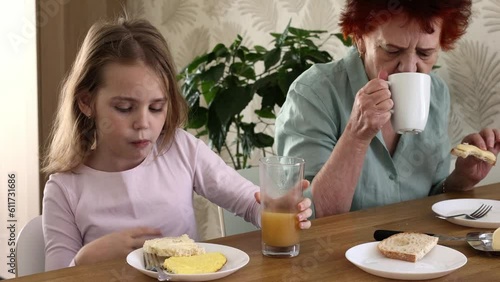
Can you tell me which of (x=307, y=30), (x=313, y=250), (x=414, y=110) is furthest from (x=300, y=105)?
(x=307, y=30)

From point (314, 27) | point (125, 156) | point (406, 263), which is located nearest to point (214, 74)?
point (314, 27)

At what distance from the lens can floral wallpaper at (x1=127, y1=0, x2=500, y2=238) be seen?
2.39 meters

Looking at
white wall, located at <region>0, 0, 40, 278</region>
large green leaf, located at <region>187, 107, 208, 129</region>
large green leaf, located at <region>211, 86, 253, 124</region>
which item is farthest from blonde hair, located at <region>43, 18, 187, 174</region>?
white wall, located at <region>0, 0, 40, 278</region>

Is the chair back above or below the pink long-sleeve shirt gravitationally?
below

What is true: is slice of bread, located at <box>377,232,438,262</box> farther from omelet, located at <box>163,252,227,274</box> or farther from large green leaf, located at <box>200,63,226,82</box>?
large green leaf, located at <box>200,63,226,82</box>

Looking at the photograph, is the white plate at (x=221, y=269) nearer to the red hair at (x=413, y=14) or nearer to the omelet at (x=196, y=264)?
the omelet at (x=196, y=264)

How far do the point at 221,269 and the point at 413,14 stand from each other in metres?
0.86

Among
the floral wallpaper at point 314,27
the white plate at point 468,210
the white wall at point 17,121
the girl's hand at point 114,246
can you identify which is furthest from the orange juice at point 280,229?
the white wall at point 17,121

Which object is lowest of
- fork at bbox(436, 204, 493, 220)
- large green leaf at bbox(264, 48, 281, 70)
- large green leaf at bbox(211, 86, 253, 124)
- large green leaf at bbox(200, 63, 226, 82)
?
fork at bbox(436, 204, 493, 220)

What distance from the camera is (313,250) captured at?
1.20 m

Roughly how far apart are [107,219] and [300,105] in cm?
54

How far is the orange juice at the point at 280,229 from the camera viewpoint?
1.15m

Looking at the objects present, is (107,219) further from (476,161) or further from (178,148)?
(476,161)

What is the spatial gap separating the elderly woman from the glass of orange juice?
407mm
